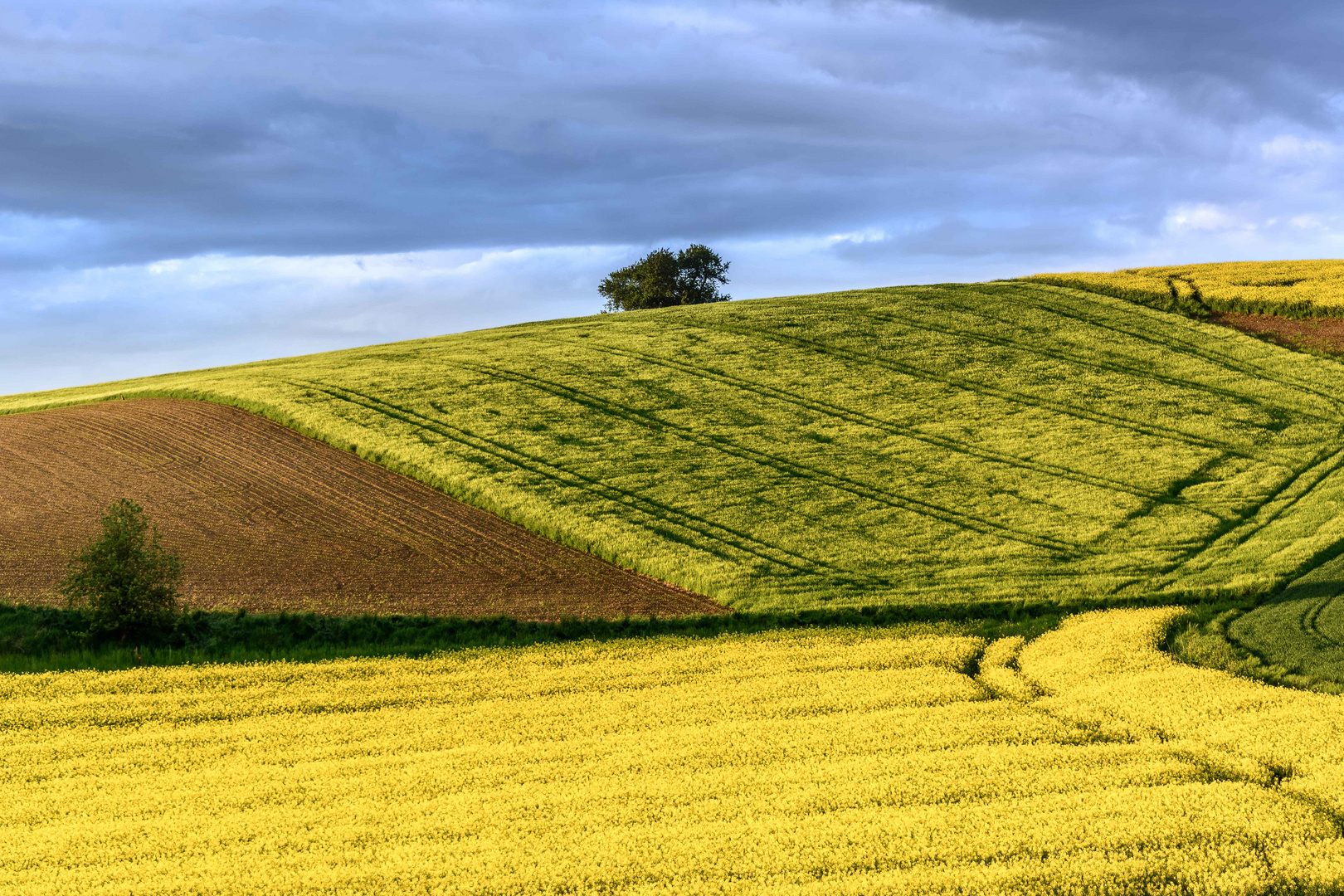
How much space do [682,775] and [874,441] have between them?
22.1m

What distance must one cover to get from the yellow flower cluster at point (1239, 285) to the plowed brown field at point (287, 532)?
43110 mm

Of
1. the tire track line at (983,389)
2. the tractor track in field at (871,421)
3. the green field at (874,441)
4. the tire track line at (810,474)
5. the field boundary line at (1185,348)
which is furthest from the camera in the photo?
the field boundary line at (1185,348)

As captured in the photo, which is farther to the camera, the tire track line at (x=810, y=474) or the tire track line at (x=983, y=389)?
the tire track line at (x=983, y=389)

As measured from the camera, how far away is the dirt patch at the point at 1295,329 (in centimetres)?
4350

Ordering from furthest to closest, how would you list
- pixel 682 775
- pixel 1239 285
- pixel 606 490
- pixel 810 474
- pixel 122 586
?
pixel 1239 285
pixel 810 474
pixel 606 490
pixel 122 586
pixel 682 775

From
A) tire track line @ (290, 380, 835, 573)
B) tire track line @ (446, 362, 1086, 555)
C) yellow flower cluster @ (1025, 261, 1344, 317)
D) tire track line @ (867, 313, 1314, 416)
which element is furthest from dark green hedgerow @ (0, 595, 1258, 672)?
yellow flower cluster @ (1025, 261, 1344, 317)

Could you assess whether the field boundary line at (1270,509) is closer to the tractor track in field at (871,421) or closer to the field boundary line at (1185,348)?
the tractor track in field at (871,421)

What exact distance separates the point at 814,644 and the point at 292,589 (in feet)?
39.6

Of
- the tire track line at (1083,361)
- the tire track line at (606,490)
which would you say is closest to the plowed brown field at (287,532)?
the tire track line at (606,490)

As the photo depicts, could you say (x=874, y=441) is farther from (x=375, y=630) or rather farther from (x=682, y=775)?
(x=682, y=775)

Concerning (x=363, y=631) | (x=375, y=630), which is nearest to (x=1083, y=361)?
(x=375, y=630)

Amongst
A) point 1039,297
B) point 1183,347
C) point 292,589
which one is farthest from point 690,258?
point 292,589

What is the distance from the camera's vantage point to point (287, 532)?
981 inches

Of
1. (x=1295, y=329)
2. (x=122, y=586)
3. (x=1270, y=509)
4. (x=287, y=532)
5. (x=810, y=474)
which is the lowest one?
(x=1270, y=509)
